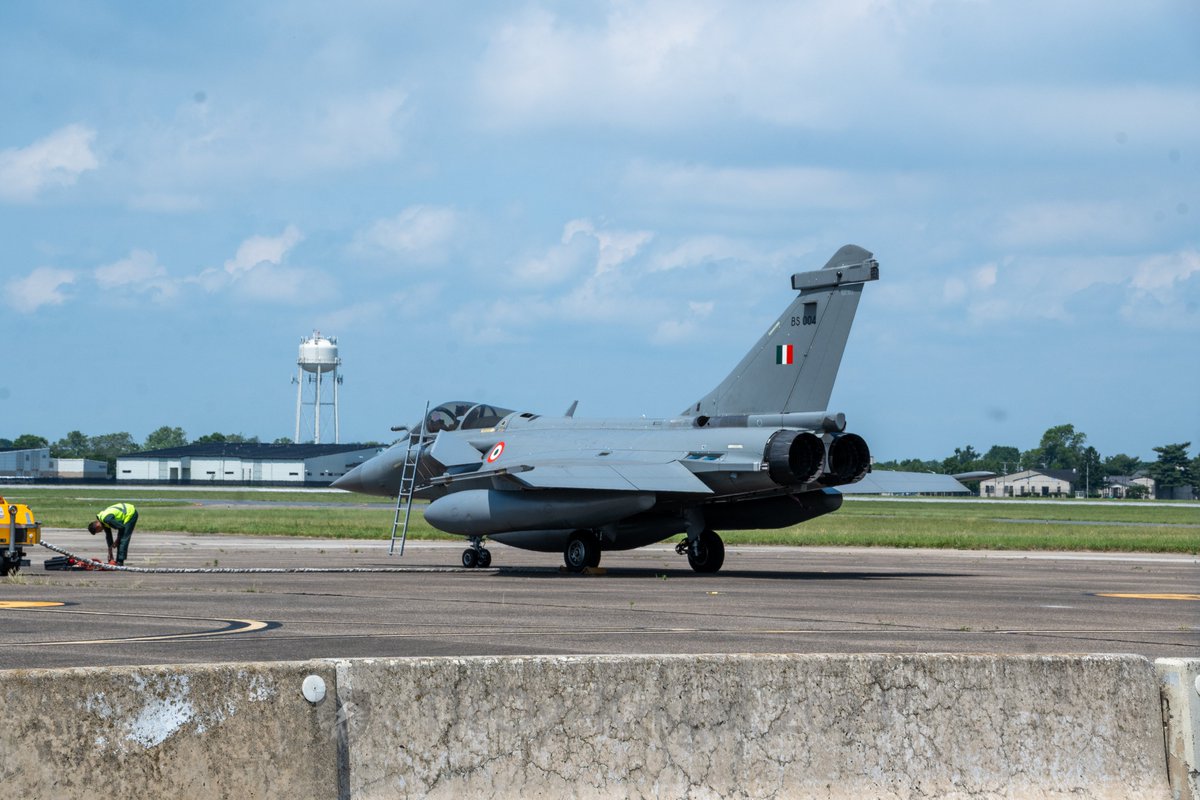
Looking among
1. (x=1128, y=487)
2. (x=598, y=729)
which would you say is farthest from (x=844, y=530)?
(x=1128, y=487)

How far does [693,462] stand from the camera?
80.8 ft

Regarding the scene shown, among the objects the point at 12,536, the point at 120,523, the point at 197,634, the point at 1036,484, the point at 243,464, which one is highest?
the point at 243,464

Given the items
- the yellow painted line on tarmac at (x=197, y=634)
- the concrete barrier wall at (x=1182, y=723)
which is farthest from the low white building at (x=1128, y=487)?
the concrete barrier wall at (x=1182, y=723)

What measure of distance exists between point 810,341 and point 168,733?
19.3 m

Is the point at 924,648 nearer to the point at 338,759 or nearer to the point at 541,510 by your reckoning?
the point at 338,759

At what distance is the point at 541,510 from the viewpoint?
2520 centimetres

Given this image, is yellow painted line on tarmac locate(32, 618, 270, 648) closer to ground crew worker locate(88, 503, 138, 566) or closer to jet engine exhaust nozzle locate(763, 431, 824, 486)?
jet engine exhaust nozzle locate(763, 431, 824, 486)

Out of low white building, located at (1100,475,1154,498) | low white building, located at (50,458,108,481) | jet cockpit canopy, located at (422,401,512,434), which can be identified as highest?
low white building, located at (50,458,108,481)

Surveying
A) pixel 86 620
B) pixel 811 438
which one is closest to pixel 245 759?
pixel 86 620

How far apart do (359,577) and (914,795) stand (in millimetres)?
19114

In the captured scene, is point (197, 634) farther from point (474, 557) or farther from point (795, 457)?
point (474, 557)

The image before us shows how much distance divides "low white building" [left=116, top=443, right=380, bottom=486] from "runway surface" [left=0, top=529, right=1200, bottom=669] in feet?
381

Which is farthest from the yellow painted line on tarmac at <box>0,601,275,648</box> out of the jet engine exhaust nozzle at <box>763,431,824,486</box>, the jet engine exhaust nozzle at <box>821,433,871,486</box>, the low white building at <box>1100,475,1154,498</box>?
the low white building at <box>1100,475,1154,498</box>

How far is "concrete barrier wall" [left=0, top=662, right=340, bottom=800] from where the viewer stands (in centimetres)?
577
